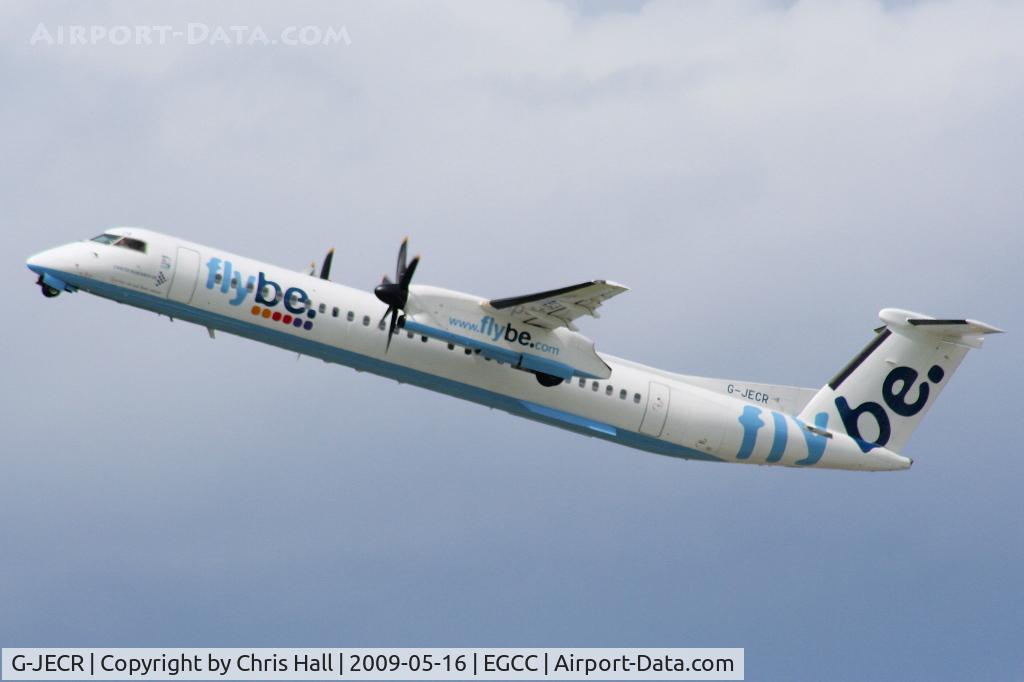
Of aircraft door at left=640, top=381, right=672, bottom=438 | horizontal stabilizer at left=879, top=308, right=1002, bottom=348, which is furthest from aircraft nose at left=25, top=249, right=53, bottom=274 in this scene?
horizontal stabilizer at left=879, top=308, right=1002, bottom=348

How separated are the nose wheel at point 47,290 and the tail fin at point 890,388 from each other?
59.6 feet

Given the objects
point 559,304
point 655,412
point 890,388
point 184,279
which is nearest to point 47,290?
point 184,279

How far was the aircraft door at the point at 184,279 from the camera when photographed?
2923 cm

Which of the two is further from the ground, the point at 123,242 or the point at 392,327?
the point at 123,242

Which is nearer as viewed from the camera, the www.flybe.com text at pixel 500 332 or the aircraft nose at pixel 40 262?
the aircraft nose at pixel 40 262

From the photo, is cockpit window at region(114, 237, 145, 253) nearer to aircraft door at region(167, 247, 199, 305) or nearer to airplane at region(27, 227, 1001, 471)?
airplane at region(27, 227, 1001, 471)

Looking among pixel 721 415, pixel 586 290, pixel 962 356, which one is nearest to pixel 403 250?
pixel 586 290

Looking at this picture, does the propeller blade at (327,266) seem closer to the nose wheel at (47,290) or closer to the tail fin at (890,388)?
the nose wheel at (47,290)

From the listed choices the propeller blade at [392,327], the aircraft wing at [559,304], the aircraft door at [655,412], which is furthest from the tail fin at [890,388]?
the propeller blade at [392,327]

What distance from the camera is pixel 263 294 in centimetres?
2966

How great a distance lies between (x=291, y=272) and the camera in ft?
99.5

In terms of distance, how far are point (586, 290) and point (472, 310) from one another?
2.75 m

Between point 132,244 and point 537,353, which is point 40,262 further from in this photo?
point 537,353

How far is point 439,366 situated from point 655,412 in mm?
5602
